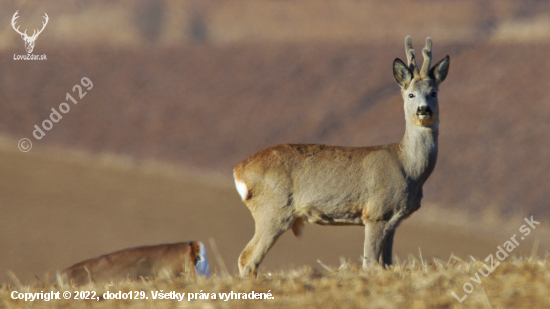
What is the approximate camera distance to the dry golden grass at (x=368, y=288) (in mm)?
4652

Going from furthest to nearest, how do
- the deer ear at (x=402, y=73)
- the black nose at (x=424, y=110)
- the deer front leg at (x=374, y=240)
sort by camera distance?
the deer ear at (x=402, y=73)
the black nose at (x=424, y=110)
the deer front leg at (x=374, y=240)

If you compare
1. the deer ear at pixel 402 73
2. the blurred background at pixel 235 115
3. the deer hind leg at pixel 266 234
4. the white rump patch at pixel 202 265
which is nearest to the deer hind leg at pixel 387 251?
the deer hind leg at pixel 266 234

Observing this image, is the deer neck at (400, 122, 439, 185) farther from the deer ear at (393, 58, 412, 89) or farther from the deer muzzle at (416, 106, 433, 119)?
the deer ear at (393, 58, 412, 89)

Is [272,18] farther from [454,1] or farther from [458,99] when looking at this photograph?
[458,99]

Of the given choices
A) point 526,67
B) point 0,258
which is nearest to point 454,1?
point 526,67

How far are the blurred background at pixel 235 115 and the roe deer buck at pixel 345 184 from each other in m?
9.80

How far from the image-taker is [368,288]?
5.16 metres

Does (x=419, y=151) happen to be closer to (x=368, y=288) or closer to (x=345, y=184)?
(x=345, y=184)

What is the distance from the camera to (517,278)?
5227 millimetres

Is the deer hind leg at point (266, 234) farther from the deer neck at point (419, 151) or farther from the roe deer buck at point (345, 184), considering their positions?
the deer neck at point (419, 151)

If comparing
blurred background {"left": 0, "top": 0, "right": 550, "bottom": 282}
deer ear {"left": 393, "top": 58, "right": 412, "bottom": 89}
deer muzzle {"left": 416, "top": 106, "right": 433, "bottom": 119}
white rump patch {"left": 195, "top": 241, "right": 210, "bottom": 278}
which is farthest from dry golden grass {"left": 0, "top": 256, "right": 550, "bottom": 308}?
blurred background {"left": 0, "top": 0, "right": 550, "bottom": 282}

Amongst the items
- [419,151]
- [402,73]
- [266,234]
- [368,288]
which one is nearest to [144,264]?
[266,234]

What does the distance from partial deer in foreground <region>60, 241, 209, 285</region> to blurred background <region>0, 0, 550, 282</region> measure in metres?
7.44

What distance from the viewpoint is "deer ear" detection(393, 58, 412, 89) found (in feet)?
23.5
